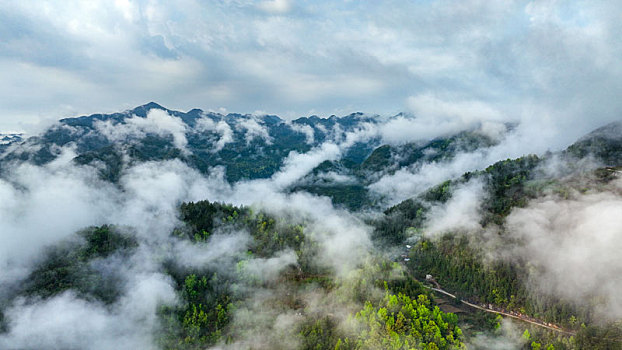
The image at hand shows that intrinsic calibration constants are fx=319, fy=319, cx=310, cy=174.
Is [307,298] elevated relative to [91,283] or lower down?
lower down

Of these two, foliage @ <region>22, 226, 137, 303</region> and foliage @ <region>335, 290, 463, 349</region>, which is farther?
foliage @ <region>22, 226, 137, 303</region>

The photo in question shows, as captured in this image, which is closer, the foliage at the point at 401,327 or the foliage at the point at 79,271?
the foliage at the point at 401,327

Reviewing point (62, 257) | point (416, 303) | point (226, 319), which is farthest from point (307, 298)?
point (62, 257)

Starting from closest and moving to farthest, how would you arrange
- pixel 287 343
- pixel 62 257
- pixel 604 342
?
pixel 287 343, pixel 604 342, pixel 62 257

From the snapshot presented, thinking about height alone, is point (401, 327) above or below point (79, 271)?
below

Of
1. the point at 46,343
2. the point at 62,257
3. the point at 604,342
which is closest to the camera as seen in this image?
the point at 46,343

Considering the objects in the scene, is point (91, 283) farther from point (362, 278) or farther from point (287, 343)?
point (362, 278)

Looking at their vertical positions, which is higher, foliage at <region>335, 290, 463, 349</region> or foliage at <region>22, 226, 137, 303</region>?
foliage at <region>22, 226, 137, 303</region>

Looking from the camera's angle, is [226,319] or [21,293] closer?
[21,293]

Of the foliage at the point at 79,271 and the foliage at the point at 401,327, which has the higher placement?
the foliage at the point at 79,271

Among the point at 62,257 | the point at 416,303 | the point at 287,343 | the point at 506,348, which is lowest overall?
the point at 506,348

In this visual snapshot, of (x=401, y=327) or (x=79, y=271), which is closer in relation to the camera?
(x=401, y=327)
